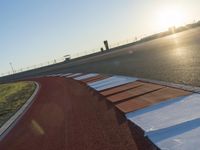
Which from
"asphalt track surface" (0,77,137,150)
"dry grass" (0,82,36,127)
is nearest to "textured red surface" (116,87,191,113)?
"asphalt track surface" (0,77,137,150)

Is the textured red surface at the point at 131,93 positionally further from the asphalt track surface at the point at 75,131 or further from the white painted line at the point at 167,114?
the white painted line at the point at 167,114

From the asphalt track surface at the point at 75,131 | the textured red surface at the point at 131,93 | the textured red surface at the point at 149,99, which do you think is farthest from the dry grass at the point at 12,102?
the textured red surface at the point at 149,99

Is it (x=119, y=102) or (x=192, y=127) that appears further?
(x=119, y=102)

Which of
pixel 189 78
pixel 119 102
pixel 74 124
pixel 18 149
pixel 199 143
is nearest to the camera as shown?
pixel 199 143

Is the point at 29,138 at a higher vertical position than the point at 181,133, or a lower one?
lower

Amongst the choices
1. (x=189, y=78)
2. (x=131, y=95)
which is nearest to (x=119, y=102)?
(x=131, y=95)

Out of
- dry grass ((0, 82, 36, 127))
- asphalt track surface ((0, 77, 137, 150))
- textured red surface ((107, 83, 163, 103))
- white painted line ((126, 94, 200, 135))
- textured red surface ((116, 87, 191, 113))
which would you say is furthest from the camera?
dry grass ((0, 82, 36, 127))

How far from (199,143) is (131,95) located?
18.7 ft

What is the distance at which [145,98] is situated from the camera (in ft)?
30.1

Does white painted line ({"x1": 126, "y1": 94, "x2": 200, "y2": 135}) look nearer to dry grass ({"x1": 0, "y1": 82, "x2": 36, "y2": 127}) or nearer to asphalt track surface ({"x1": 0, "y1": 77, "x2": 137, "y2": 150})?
asphalt track surface ({"x1": 0, "y1": 77, "x2": 137, "y2": 150})

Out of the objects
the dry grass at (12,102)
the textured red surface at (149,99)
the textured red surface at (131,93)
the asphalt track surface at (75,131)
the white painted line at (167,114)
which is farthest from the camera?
the dry grass at (12,102)

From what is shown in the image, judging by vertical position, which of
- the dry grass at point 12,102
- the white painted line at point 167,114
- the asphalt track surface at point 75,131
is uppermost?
the white painted line at point 167,114

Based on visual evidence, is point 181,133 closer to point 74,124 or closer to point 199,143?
point 199,143

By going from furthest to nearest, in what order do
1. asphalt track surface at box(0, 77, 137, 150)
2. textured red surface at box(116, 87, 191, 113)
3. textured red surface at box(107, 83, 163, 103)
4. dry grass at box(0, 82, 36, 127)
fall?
dry grass at box(0, 82, 36, 127)
textured red surface at box(107, 83, 163, 103)
textured red surface at box(116, 87, 191, 113)
asphalt track surface at box(0, 77, 137, 150)
